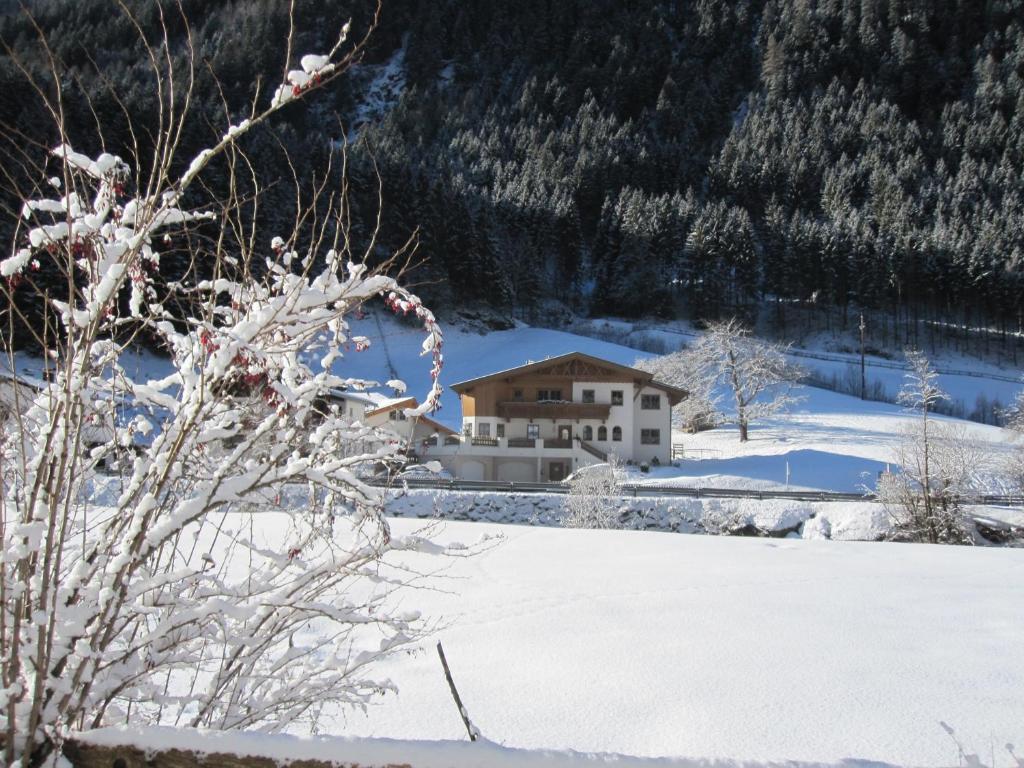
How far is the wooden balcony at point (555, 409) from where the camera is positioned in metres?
36.6

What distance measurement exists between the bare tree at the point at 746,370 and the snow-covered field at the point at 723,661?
3694 centimetres

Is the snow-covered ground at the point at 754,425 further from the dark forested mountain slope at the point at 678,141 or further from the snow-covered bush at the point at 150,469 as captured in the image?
the snow-covered bush at the point at 150,469

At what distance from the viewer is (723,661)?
459 centimetres

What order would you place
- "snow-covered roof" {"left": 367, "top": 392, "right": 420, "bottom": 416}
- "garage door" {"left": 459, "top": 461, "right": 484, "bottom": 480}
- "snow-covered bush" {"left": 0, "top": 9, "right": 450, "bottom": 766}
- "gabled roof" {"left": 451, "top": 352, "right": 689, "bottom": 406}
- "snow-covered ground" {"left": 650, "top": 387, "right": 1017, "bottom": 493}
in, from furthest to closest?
"gabled roof" {"left": 451, "top": 352, "right": 689, "bottom": 406}, "garage door" {"left": 459, "top": 461, "right": 484, "bottom": 480}, "snow-covered ground" {"left": 650, "top": 387, "right": 1017, "bottom": 493}, "snow-covered roof" {"left": 367, "top": 392, "right": 420, "bottom": 416}, "snow-covered bush" {"left": 0, "top": 9, "right": 450, "bottom": 766}

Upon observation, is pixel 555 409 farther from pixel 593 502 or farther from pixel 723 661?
pixel 723 661

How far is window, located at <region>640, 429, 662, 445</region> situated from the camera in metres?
37.4

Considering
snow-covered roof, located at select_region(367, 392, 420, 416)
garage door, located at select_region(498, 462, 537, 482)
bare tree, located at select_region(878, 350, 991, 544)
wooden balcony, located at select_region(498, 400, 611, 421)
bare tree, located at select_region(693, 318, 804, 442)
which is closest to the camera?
snow-covered roof, located at select_region(367, 392, 420, 416)

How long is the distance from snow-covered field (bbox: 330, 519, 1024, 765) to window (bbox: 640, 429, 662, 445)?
2959 cm

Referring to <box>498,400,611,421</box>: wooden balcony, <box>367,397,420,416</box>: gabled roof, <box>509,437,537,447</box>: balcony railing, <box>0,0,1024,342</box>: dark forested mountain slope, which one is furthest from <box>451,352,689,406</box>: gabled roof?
<box>367,397,420,416</box>: gabled roof

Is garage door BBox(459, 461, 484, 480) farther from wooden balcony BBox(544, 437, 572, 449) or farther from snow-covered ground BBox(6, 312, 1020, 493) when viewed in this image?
snow-covered ground BBox(6, 312, 1020, 493)

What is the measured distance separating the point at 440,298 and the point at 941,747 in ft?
210

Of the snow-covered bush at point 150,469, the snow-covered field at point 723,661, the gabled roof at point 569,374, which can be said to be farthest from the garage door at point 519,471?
the snow-covered bush at point 150,469

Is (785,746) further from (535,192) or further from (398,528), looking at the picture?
(535,192)

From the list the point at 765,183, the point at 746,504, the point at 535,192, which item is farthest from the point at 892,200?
the point at 746,504
